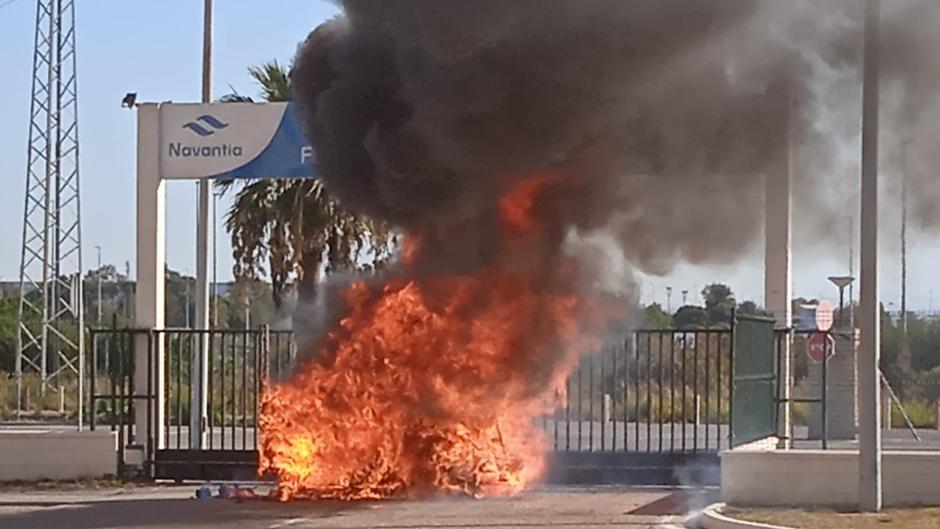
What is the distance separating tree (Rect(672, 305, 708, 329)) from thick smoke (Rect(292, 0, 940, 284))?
1061 cm

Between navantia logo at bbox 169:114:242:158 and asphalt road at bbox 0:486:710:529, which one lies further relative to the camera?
navantia logo at bbox 169:114:242:158

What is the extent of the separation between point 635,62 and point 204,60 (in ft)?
28.8

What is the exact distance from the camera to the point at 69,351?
1651 inches

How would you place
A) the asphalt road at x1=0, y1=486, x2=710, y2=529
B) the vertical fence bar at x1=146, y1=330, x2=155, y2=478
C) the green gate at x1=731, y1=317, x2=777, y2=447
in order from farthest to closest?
1. the vertical fence bar at x1=146, y1=330, x2=155, y2=478
2. the green gate at x1=731, y1=317, x2=777, y2=447
3. the asphalt road at x1=0, y1=486, x2=710, y2=529

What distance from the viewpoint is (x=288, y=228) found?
23000 millimetres

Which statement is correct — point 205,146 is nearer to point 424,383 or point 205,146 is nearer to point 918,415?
point 424,383

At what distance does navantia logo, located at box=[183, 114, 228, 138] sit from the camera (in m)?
18.0

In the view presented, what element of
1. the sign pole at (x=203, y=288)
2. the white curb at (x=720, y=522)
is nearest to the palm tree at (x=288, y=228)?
the sign pole at (x=203, y=288)

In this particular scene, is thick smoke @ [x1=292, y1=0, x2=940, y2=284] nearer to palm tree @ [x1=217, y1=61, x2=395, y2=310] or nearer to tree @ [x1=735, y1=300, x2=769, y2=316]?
tree @ [x1=735, y1=300, x2=769, y2=316]

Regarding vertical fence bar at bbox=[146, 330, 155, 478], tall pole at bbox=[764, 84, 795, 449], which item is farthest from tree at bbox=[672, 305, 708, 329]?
vertical fence bar at bbox=[146, 330, 155, 478]

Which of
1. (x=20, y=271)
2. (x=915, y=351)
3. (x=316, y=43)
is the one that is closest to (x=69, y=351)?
(x=20, y=271)

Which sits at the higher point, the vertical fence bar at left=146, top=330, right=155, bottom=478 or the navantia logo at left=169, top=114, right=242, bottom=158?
the navantia logo at left=169, top=114, right=242, bottom=158

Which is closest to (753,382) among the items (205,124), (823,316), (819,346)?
(819,346)

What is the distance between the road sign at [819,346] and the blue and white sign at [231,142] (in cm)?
641
